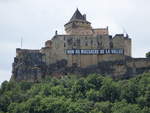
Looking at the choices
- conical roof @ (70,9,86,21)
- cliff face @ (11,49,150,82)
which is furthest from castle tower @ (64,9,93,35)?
cliff face @ (11,49,150,82)

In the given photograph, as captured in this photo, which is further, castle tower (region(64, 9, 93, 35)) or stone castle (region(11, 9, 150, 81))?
castle tower (region(64, 9, 93, 35))

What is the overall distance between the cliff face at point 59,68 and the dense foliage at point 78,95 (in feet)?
4.50

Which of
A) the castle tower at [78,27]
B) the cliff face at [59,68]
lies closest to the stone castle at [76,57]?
the cliff face at [59,68]

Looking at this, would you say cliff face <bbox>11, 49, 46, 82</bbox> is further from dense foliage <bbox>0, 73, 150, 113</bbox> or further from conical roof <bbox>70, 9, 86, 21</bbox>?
conical roof <bbox>70, 9, 86, 21</bbox>

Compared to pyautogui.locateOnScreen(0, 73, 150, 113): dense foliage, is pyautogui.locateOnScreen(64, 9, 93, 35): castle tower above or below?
above

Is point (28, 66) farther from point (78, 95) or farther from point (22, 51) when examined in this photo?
point (78, 95)

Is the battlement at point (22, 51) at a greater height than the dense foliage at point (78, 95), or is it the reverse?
the battlement at point (22, 51)

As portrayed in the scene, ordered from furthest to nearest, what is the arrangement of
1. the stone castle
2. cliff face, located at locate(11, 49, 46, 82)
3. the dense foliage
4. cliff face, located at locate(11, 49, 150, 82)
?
cliff face, located at locate(11, 49, 46, 82) → the stone castle → cliff face, located at locate(11, 49, 150, 82) → the dense foliage

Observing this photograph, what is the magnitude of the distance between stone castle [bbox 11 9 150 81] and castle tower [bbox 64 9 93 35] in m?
2.41

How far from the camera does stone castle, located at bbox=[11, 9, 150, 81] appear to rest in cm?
9094

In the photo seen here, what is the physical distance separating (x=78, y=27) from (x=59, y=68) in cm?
694

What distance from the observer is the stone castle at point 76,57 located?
3580 inches

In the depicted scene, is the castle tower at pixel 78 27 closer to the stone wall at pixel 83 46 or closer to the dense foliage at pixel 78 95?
the stone wall at pixel 83 46

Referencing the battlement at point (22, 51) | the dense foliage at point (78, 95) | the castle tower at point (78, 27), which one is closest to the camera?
the dense foliage at point (78, 95)
